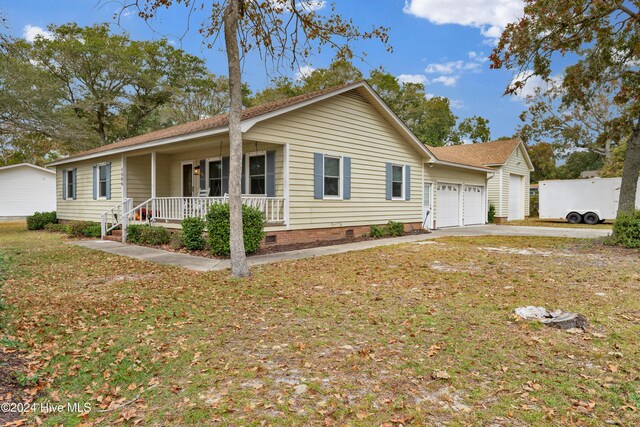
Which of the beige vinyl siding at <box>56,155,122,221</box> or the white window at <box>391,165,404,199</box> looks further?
the beige vinyl siding at <box>56,155,122,221</box>

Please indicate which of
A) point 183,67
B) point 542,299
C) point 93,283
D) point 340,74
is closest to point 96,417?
point 93,283

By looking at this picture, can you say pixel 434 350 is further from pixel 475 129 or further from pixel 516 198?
pixel 475 129

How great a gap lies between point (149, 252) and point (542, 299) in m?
9.55

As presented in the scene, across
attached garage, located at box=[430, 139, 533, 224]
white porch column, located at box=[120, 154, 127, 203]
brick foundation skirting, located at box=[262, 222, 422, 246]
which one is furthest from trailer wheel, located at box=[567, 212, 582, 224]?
white porch column, located at box=[120, 154, 127, 203]

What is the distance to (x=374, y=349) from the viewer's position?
12.7ft

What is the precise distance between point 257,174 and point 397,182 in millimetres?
6071

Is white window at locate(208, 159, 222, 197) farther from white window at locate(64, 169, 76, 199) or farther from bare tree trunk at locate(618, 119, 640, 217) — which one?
bare tree trunk at locate(618, 119, 640, 217)

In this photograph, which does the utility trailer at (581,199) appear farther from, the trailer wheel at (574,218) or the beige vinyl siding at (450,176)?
the beige vinyl siding at (450,176)

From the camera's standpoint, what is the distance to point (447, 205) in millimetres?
19156

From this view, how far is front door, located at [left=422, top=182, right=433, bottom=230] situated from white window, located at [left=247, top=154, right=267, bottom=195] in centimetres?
790

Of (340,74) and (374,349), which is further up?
(340,74)

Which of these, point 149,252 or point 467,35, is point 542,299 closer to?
point 149,252

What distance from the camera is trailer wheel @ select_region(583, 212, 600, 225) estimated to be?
2147 cm

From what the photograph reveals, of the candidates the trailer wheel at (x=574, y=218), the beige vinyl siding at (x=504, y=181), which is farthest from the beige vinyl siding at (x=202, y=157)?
the trailer wheel at (x=574, y=218)
